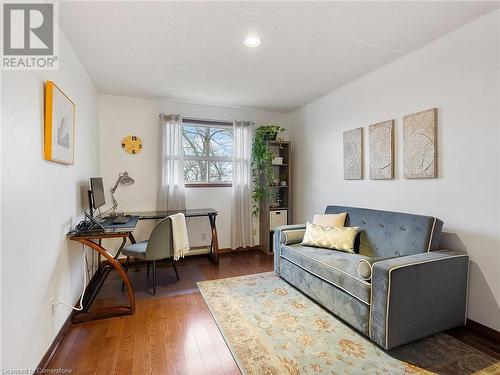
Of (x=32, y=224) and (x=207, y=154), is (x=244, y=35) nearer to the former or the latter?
(x=32, y=224)

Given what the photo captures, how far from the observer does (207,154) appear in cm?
411

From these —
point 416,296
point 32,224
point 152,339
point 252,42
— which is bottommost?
point 152,339

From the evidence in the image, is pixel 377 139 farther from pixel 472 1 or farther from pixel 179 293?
pixel 179 293

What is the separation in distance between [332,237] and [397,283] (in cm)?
100

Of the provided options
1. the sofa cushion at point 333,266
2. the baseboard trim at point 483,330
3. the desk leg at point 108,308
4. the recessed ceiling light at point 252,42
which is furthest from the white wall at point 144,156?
the baseboard trim at point 483,330

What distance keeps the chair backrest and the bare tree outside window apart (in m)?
1.44

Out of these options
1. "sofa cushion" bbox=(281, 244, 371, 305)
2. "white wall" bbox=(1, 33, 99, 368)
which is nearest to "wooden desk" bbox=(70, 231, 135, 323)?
→ "white wall" bbox=(1, 33, 99, 368)

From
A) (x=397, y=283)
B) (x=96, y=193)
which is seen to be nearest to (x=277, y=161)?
(x=96, y=193)

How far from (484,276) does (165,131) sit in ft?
12.6

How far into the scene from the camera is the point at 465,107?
202 cm

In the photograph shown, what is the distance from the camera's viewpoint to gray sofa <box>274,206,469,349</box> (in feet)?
5.65

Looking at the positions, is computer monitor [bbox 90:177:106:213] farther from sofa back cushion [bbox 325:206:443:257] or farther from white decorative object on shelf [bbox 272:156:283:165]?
sofa back cushion [bbox 325:206:443:257]

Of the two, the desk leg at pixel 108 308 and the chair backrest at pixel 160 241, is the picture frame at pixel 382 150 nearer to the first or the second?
the chair backrest at pixel 160 241

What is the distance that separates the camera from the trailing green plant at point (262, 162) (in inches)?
160
